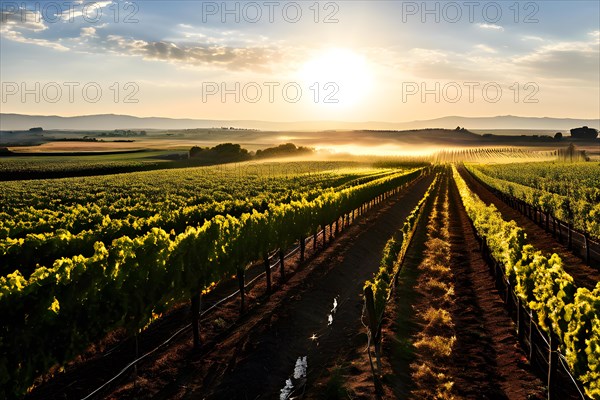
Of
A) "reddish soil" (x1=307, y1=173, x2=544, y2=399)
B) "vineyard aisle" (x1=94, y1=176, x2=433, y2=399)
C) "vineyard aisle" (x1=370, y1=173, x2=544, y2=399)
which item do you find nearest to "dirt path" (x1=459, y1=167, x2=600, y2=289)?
"vineyard aisle" (x1=370, y1=173, x2=544, y2=399)

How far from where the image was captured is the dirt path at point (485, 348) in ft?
38.0

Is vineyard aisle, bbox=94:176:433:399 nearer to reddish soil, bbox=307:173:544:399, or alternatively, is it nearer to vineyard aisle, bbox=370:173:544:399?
reddish soil, bbox=307:173:544:399

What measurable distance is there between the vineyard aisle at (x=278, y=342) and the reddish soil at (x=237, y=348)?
0.03 meters

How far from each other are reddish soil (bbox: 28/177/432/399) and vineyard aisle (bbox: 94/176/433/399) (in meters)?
0.03

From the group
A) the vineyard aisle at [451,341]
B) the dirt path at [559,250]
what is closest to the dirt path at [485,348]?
the vineyard aisle at [451,341]

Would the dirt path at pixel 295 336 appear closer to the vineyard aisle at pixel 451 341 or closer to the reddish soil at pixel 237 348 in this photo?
the reddish soil at pixel 237 348

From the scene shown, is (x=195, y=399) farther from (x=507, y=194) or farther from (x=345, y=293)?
(x=507, y=194)

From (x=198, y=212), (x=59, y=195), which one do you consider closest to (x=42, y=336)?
(x=198, y=212)

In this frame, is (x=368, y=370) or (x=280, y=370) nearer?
(x=368, y=370)

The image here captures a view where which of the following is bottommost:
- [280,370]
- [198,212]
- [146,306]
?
[280,370]

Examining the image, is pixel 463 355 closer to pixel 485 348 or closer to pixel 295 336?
pixel 485 348

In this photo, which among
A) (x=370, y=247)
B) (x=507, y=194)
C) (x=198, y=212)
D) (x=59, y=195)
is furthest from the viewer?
(x=507, y=194)

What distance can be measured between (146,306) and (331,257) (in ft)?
49.4

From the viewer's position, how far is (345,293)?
21.6 meters
